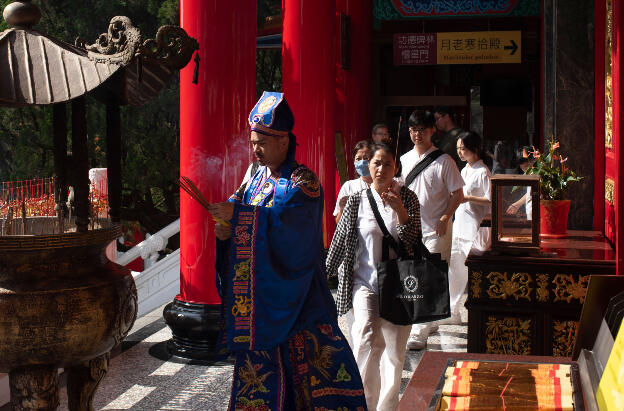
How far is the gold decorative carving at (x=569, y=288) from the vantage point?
4.43 meters

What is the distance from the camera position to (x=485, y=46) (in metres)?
10.5

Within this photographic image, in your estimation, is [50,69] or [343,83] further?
[343,83]

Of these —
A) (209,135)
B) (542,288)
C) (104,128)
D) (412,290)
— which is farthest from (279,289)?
(104,128)

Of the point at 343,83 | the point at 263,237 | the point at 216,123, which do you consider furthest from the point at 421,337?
the point at 343,83

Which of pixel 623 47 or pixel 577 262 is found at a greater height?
pixel 623 47

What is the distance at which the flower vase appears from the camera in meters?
5.34

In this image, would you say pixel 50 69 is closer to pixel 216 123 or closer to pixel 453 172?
pixel 216 123

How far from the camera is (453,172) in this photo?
5.86 meters

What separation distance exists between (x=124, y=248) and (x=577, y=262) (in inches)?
336

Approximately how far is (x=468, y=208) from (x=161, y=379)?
9.12ft

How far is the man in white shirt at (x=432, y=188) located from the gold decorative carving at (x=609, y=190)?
3.13ft

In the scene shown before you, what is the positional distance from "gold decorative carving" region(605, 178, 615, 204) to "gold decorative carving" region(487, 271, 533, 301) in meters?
1.00

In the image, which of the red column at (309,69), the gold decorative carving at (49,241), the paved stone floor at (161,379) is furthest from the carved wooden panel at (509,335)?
the red column at (309,69)

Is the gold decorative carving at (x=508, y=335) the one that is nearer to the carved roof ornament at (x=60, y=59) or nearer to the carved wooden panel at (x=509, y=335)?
the carved wooden panel at (x=509, y=335)
